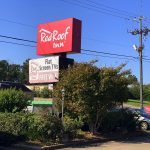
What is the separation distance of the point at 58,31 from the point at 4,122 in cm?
774

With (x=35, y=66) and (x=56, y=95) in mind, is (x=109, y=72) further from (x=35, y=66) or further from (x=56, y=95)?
(x=35, y=66)

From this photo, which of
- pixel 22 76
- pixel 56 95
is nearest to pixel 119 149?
pixel 56 95

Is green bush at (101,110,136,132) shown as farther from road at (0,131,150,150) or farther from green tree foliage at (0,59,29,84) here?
green tree foliage at (0,59,29,84)

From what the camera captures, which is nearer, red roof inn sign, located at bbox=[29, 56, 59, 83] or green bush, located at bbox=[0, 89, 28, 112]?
green bush, located at bbox=[0, 89, 28, 112]

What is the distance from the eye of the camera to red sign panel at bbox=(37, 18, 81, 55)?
77.0ft

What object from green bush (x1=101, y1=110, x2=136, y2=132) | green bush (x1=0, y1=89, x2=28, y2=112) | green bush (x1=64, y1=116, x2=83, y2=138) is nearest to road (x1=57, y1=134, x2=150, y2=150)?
green bush (x1=64, y1=116, x2=83, y2=138)

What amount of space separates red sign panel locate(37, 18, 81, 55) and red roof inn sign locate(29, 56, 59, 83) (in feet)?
2.57

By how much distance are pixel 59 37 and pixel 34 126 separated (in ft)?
26.2

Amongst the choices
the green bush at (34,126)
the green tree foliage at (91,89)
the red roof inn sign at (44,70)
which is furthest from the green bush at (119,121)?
the green bush at (34,126)

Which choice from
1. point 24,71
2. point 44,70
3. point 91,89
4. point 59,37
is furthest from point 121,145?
point 24,71

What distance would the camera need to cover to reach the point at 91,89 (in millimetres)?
19375

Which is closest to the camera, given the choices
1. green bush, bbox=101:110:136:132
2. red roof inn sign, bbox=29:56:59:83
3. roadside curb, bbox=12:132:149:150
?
roadside curb, bbox=12:132:149:150

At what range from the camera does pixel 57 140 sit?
695 inches

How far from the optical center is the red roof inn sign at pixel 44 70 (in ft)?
76.5
